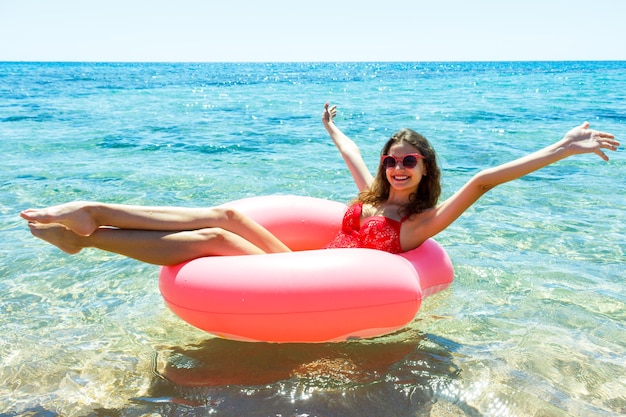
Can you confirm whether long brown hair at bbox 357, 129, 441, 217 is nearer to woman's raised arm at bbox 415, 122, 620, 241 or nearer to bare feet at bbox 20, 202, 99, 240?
woman's raised arm at bbox 415, 122, 620, 241

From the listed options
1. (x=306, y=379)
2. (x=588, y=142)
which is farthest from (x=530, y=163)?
(x=306, y=379)

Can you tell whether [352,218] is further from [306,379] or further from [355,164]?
[306,379]

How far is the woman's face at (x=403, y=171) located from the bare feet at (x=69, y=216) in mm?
1713

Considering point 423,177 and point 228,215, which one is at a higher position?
point 423,177

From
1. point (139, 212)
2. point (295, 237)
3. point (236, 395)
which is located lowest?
→ point (236, 395)

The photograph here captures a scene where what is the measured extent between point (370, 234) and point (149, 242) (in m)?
1.27

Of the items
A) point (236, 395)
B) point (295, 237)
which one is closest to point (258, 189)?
point (295, 237)

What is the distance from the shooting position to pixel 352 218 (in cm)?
371

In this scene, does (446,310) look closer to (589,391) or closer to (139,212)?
(589,391)

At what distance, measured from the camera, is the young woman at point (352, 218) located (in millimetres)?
3023

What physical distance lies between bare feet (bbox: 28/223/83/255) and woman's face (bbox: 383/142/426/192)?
5.86ft

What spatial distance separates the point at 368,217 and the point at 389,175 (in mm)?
291

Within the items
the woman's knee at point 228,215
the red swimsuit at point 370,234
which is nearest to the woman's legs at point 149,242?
the woman's knee at point 228,215

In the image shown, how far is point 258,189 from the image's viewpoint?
7.23 meters
